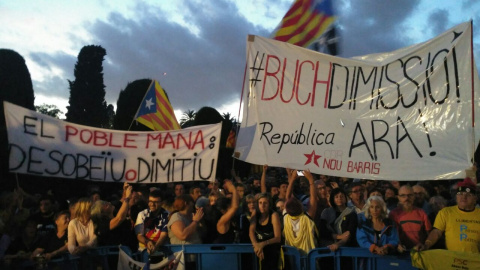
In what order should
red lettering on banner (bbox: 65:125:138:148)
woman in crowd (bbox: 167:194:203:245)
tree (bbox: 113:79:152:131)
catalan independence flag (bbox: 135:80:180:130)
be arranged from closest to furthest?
1. woman in crowd (bbox: 167:194:203:245)
2. red lettering on banner (bbox: 65:125:138:148)
3. catalan independence flag (bbox: 135:80:180:130)
4. tree (bbox: 113:79:152:131)

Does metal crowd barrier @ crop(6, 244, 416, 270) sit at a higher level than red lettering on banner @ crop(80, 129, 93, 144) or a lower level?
lower

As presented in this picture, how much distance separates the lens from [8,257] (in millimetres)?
6281

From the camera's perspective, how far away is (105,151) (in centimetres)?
798

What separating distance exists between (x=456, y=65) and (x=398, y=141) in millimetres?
1279

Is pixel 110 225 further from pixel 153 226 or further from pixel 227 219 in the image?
pixel 227 219

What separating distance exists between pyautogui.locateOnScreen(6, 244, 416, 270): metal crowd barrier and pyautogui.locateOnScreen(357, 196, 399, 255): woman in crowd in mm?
139

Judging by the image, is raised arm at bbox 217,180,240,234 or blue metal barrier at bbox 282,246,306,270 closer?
blue metal barrier at bbox 282,246,306,270

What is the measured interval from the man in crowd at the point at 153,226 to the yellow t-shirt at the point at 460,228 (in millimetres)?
3381

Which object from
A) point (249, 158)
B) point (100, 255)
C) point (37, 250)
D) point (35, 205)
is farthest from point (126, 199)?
point (35, 205)

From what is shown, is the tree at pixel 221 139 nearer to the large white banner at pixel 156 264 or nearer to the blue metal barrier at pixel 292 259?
the large white banner at pixel 156 264

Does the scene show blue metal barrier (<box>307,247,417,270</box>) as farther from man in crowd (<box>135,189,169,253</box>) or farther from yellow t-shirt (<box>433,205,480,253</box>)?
man in crowd (<box>135,189,169,253</box>)

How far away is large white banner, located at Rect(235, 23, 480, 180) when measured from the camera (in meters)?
6.96

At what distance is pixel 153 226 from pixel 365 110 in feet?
11.3

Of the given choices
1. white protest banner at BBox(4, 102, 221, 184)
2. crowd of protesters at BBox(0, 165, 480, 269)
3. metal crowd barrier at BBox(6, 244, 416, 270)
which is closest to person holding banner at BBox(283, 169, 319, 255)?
crowd of protesters at BBox(0, 165, 480, 269)
